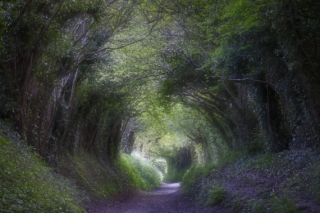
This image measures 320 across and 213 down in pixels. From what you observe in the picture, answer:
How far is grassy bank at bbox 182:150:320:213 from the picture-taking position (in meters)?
5.61

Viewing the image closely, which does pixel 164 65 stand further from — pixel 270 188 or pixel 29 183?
pixel 29 183

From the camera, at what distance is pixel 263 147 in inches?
440

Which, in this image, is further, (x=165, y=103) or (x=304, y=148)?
(x=165, y=103)

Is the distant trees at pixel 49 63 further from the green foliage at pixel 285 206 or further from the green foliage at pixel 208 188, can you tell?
the green foliage at pixel 285 206

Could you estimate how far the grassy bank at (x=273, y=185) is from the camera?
561 cm

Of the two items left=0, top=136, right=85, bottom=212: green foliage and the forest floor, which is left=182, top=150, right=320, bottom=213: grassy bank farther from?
left=0, top=136, right=85, bottom=212: green foliage

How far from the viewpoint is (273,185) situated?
742 cm

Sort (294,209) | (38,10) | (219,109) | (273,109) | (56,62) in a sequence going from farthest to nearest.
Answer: (219,109), (273,109), (56,62), (38,10), (294,209)

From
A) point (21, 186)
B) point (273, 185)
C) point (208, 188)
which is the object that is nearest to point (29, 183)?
point (21, 186)

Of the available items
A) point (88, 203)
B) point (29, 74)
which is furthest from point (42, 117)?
point (88, 203)

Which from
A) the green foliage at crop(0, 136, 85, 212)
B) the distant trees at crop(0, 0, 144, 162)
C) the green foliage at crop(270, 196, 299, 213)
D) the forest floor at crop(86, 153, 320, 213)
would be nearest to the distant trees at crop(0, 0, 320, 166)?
the distant trees at crop(0, 0, 144, 162)

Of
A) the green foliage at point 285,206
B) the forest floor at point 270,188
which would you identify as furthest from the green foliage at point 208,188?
the green foliage at point 285,206

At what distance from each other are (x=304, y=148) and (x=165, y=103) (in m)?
9.76

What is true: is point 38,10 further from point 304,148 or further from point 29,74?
point 304,148
